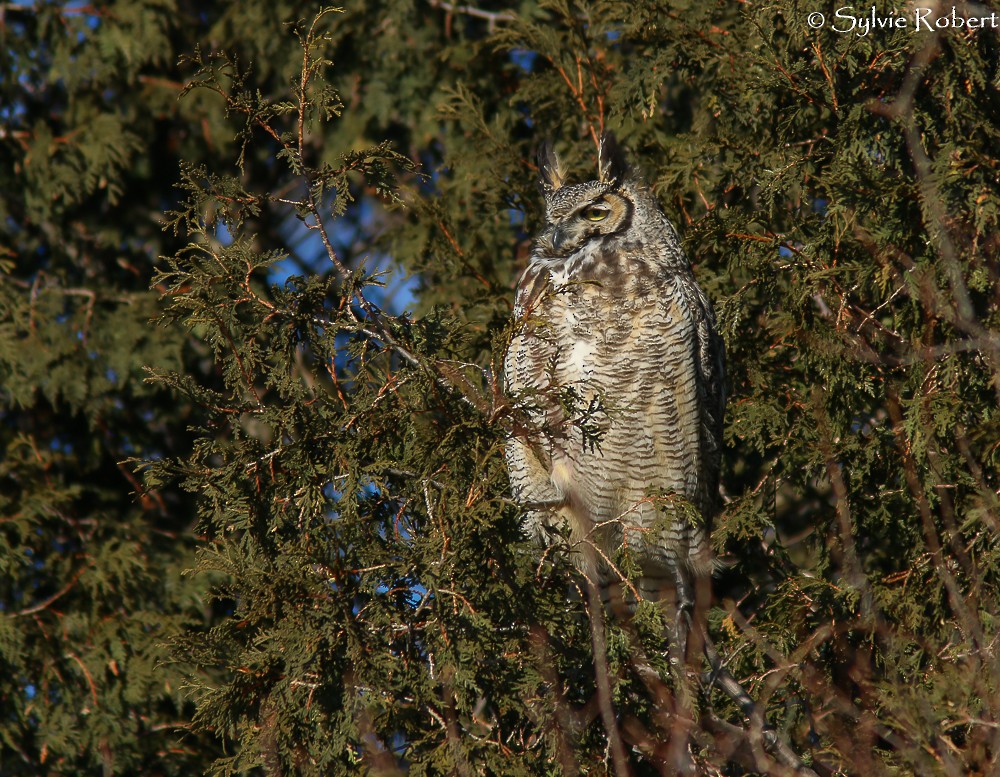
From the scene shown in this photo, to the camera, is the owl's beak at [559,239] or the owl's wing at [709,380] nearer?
the owl's wing at [709,380]

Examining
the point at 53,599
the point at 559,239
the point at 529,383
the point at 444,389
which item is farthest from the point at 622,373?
the point at 53,599

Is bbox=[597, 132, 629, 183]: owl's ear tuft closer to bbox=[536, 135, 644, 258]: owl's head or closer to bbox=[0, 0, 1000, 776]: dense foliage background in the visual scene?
bbox=[536, 135, 644, 258]: owl's head

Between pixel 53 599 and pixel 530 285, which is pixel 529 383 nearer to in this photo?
pixel 530 285

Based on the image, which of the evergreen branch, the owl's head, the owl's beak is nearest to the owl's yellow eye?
the owl's head

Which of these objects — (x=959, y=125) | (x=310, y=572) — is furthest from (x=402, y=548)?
(x=959, y=125)

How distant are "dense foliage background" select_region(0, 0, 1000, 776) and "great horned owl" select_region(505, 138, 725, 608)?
15 cm

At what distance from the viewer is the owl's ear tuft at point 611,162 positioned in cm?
388

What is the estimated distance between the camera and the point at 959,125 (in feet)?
10.9

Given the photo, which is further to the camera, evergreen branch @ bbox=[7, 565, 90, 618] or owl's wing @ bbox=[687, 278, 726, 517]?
evergreen branch @ bbox=[7, 565, 90, 618]

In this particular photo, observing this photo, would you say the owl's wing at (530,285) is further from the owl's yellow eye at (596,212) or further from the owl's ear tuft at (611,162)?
the owl's ear tuft at (611,162)

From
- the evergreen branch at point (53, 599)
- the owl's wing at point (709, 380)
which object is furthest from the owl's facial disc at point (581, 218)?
the evergreen branch at point (53, 599)

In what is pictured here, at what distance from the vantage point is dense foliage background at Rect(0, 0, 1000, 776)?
2672 mm

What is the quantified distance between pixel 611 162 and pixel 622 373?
905mm

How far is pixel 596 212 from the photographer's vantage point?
3.81 meters
